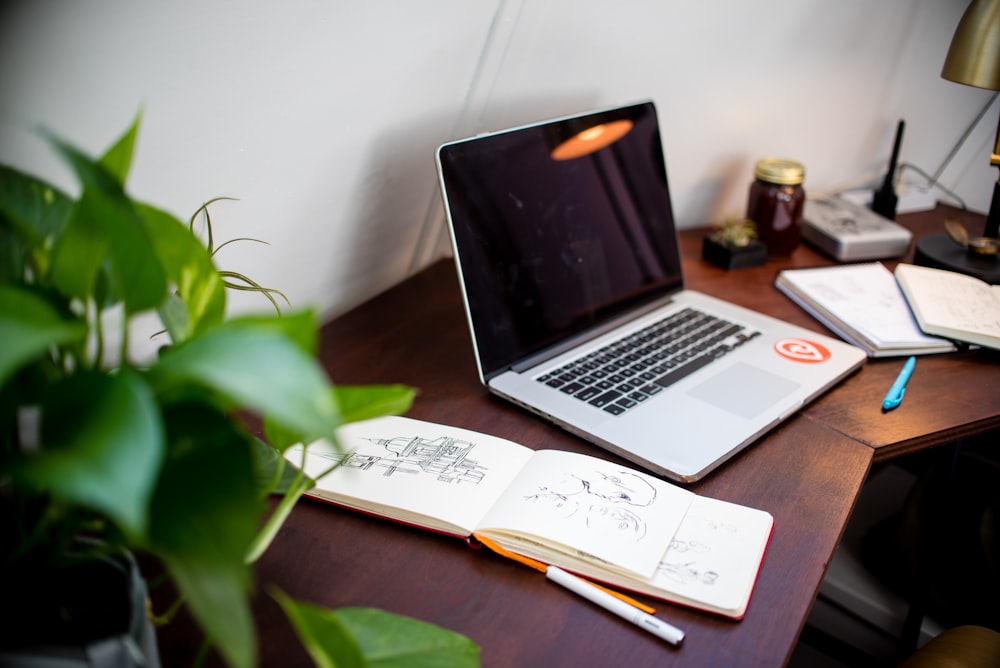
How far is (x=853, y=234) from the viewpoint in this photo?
54.6 inches

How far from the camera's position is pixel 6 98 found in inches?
25.2

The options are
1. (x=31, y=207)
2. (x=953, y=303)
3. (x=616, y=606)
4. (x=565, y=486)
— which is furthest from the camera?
(x=953, y=303)

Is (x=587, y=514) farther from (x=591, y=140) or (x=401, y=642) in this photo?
(x=591, y=140)

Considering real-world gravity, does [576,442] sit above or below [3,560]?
below

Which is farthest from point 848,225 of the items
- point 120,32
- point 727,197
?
point 120,32

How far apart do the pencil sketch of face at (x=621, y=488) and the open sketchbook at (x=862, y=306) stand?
490mm

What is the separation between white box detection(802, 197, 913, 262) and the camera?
4.52 ft

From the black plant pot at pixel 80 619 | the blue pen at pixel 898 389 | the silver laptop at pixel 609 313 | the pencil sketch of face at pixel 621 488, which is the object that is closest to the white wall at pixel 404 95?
the silver laptop at pixel 609 313

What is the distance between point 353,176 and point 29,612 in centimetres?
65

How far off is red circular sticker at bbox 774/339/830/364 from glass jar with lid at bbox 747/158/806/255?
34 centimetres

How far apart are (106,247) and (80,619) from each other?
23 centimetres

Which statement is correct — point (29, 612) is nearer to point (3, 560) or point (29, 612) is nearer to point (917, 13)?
point (3, 560)

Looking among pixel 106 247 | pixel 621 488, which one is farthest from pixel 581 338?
pixel 106 247

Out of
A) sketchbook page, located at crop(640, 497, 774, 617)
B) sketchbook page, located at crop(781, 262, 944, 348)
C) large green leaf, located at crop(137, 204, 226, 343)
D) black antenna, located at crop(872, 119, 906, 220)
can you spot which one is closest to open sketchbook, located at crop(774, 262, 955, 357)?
sketchbook page, located at crop(781, 262, 944, 348)
